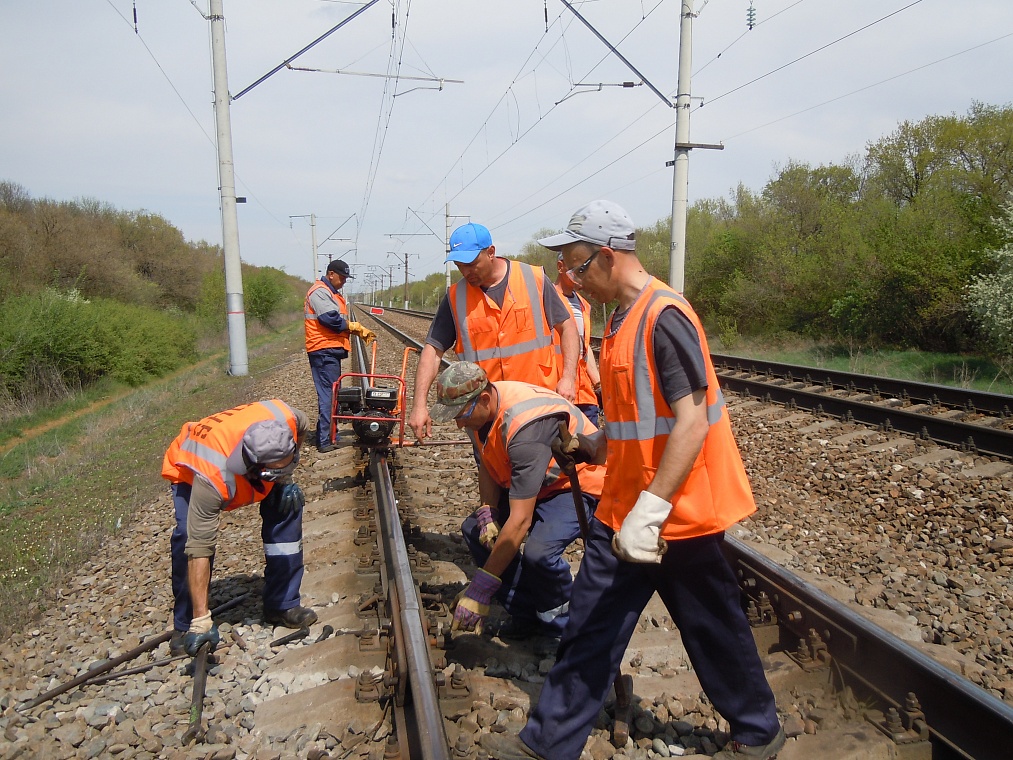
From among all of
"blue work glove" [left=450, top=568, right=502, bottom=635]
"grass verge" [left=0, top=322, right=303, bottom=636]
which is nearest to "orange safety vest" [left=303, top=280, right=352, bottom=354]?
"grass verge" [left=0, top=322, right=303, bottom=636]

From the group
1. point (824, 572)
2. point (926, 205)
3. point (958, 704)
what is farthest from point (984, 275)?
point (958, 704)

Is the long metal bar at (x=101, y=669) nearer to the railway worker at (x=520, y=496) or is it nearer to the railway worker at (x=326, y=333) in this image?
the railway worker at (x=520, y=496)

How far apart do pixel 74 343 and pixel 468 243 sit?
19.0m

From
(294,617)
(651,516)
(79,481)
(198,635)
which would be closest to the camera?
(651,516)

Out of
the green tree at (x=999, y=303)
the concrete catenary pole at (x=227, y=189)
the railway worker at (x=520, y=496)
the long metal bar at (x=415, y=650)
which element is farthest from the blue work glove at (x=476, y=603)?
the concrete catenary pole at (x=227, y=189)

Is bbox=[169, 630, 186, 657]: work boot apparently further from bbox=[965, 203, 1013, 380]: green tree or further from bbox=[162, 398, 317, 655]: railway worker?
bbox=[965, 203, 1013, 380]: green tree

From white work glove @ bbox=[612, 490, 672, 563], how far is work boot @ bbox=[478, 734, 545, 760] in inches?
35.2

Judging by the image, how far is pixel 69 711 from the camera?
10.5 ft

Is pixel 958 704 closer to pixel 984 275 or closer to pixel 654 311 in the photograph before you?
pixel 654 311

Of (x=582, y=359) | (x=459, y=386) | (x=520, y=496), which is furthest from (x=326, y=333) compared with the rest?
(x=520, y=496)

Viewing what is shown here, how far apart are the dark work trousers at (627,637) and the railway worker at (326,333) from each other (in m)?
5.70

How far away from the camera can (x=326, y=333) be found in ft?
26.2

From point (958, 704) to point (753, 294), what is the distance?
21590 millimetres

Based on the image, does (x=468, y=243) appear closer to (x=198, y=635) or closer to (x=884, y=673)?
(x=198, y=635)
